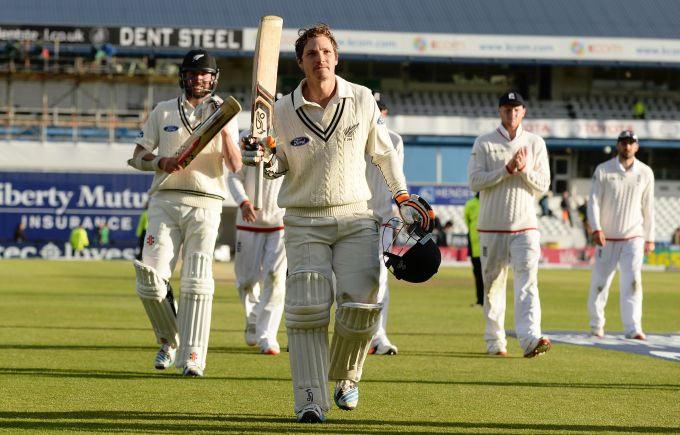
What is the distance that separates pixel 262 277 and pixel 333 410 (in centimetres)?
454

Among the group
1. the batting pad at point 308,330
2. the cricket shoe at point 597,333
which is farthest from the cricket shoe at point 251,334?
the batting pad at point 308,330

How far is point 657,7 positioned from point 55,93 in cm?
2902

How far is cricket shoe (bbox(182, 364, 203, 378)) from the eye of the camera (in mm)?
9164

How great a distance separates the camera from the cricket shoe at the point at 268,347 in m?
11.5

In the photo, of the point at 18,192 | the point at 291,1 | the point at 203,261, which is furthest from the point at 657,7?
the point at 203,261

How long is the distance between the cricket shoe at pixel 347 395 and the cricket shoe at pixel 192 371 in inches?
79.1

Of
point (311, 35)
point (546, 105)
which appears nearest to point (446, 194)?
point (546, 105)

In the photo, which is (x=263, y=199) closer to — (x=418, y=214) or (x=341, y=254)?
(x=341, y=254)

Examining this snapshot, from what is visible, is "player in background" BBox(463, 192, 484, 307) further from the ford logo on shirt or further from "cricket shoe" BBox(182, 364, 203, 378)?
the ford logo on shirt

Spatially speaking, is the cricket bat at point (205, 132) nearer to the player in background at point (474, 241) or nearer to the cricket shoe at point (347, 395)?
the cricket shoe at point (347, 395)

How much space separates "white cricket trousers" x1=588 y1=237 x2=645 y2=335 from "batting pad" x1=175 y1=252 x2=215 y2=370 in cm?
641

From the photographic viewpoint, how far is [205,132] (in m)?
8.70

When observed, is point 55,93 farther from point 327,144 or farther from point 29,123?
point 327,144

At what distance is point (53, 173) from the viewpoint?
142 feet
